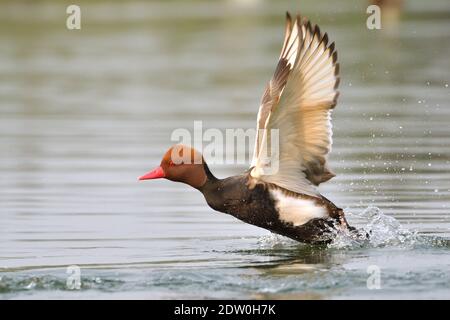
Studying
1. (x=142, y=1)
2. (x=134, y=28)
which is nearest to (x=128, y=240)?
(x=134, y=28)

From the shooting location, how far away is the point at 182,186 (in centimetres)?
1392

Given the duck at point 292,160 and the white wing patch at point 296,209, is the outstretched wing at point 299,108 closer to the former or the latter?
the duck at point 292,160

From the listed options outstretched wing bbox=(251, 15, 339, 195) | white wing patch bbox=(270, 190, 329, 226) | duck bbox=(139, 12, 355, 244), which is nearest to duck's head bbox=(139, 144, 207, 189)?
duck bbox=(139, 12, 355, 244)

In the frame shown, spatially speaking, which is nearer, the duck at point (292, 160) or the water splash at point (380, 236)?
the duck at point (292, 160)

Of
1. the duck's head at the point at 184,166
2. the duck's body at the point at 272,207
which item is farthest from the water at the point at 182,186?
the duck's head at the point at 184,166

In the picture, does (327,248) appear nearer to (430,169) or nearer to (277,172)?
(277,172)

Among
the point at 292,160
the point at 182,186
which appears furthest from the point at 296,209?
the point at 182,186

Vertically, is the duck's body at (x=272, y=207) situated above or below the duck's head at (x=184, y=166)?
below

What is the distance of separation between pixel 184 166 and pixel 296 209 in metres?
1.01

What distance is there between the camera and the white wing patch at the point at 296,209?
10211 millimetres

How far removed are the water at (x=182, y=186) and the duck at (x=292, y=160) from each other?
309 mm

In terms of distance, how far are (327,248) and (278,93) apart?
1418 mm

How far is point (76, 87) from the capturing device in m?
22.8
